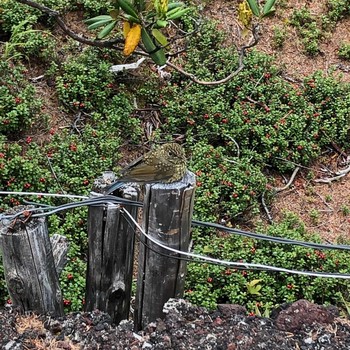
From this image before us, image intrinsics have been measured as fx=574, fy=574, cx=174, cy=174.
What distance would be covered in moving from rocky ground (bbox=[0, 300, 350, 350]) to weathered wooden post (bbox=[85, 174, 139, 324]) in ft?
0.97

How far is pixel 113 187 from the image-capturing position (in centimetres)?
310

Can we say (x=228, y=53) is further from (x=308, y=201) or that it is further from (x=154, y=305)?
(x=154, y=305)

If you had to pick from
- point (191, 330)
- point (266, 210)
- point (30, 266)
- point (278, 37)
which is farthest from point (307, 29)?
point (30, 266)

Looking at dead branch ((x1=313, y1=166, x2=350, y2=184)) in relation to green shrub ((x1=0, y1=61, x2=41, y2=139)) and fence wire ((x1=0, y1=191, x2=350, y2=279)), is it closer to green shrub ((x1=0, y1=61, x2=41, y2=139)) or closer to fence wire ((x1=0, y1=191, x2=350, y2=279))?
green shrub ((x1=0, y1=61, x2=41, y2=139))

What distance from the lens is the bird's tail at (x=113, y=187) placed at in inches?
122

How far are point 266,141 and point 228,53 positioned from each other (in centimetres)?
133

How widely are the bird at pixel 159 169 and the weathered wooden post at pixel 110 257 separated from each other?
0.08 metres

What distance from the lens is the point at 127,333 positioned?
2871 mm

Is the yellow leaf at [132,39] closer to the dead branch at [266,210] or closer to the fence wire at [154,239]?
the fence wire at [154,239]

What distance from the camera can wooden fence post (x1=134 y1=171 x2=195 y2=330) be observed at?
277 centimetres

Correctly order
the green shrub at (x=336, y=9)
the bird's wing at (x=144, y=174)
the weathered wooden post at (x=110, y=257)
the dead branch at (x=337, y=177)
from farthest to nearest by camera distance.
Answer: the green shrub at (x=336, y=9) → the dead branch at (x=337, y=177) → the weathered wooden post at (x=110, y=257) → the bird's wing at (x=144, y=174)

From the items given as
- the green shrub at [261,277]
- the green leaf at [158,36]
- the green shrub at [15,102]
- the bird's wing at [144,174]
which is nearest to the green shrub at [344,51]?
the green shrub at [261,277]

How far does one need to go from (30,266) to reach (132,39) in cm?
142

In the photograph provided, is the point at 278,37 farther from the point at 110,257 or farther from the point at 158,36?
the point at 110,257
